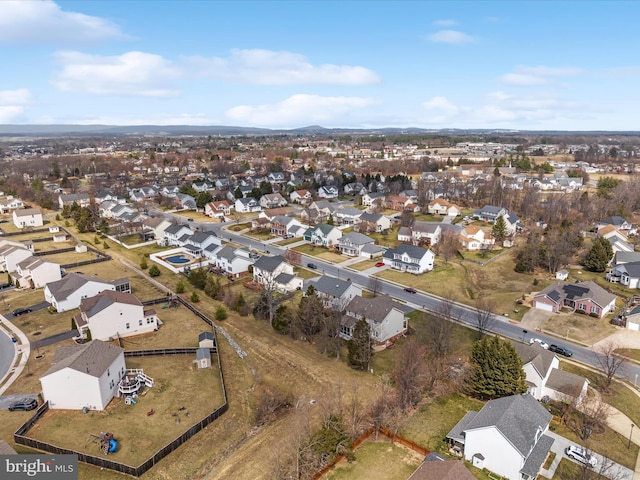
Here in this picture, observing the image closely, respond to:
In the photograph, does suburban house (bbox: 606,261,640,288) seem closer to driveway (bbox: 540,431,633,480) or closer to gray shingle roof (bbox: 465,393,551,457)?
gray shingle roof (bbox: 465,393,551,457)

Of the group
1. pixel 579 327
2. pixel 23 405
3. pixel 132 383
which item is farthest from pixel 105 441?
pixel 579 327

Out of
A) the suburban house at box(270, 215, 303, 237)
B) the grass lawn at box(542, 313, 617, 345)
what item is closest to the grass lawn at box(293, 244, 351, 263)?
the suburban house at box(270, 215, 303, 237)

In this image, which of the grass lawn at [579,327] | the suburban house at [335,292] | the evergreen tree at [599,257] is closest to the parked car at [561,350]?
the grass lawn at [579,327]

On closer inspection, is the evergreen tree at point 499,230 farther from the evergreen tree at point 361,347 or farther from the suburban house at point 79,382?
the suburban house at point 79,382

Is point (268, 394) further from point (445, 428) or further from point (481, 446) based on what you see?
point (481, 446)

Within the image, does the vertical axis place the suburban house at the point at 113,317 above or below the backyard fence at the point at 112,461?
above

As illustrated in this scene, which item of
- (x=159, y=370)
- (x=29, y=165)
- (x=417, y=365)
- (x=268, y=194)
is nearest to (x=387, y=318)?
(x=417, y=365)

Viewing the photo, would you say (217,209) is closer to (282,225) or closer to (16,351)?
(282,225)

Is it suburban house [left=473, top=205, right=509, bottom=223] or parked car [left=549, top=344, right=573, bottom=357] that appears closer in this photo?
parked car [left=549, top=344, right=573, bottom=357]
